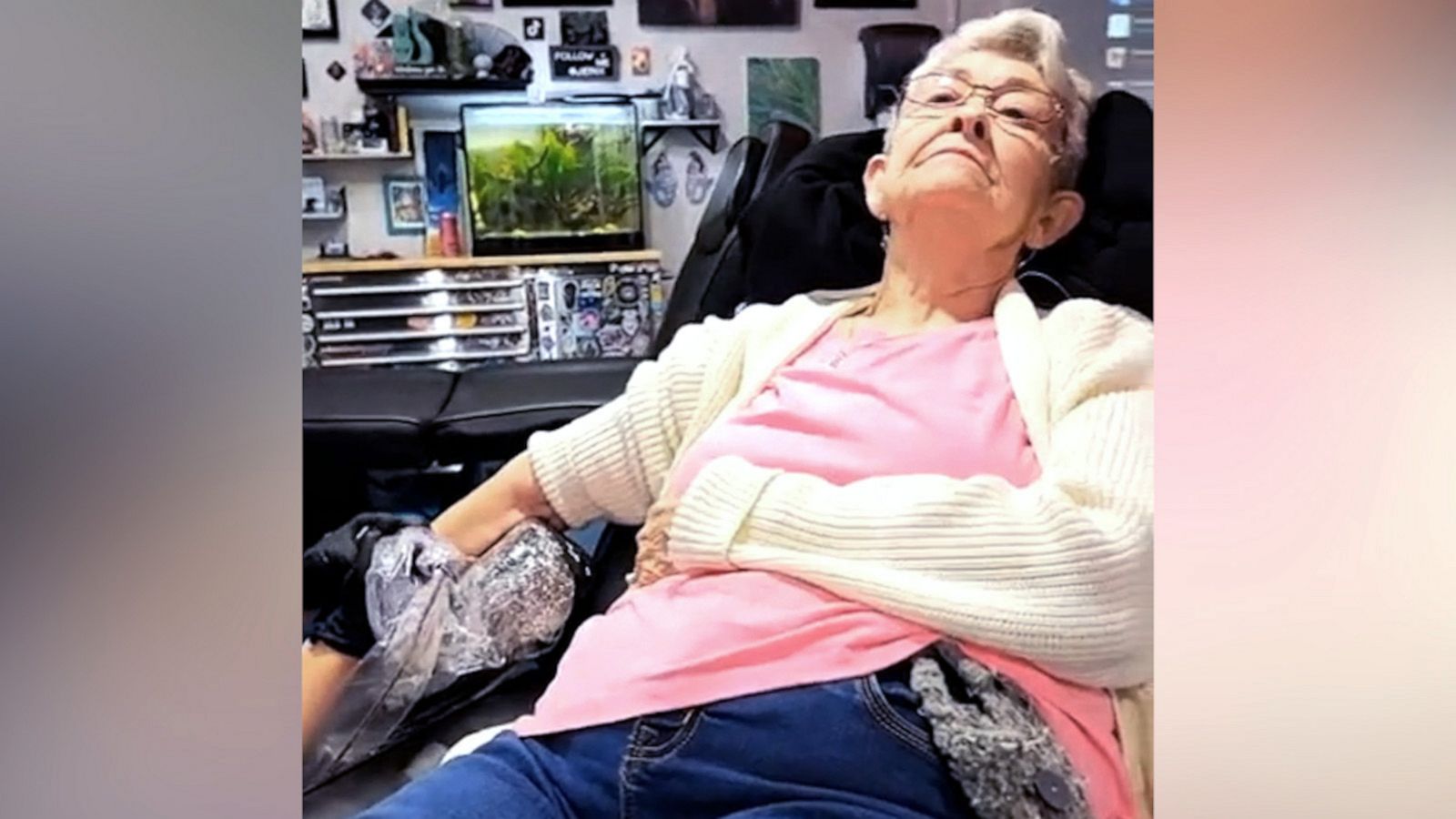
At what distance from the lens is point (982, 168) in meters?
1.36

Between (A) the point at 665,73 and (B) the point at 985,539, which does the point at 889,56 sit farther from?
(B) the point at 985,539

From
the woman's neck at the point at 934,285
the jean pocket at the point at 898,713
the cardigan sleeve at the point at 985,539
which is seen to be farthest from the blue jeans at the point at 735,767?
the woman's neck at the point at 934,285

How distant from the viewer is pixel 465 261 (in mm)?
1392

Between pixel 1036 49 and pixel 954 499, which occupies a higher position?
pixel 1036 49

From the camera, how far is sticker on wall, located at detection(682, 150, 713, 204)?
4.44 feet

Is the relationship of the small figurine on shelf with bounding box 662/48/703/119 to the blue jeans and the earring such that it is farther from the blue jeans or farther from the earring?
the blue jeans

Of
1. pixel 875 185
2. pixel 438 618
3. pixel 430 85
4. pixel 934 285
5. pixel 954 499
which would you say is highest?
pixel 430 85

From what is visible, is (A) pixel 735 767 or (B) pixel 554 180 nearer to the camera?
(A) pixel 735 767

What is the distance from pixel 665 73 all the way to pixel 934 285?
35 centimetres

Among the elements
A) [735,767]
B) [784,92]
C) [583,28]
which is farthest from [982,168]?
[735,767]

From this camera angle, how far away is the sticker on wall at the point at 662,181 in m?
1.36
